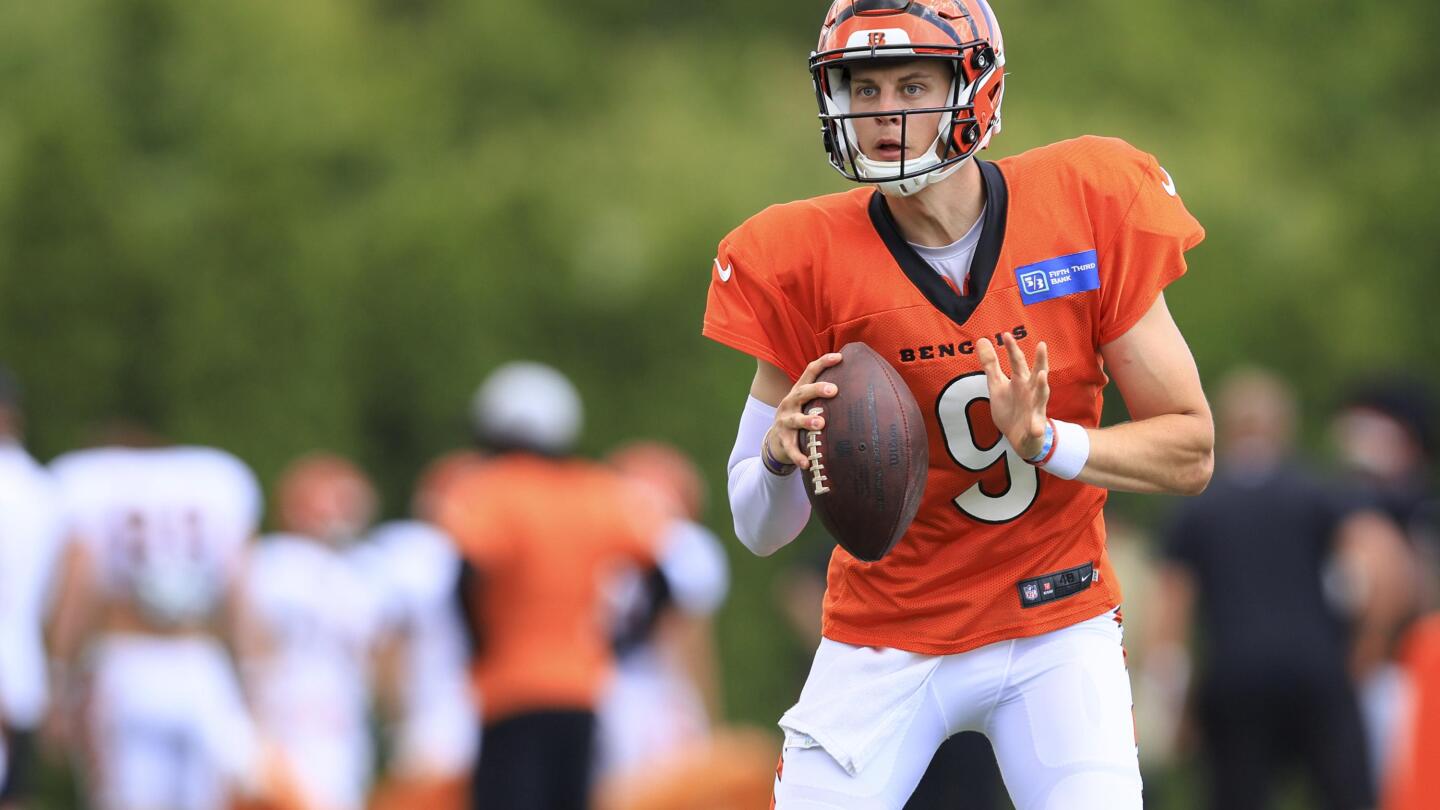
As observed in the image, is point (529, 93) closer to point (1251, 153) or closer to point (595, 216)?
point (595, 216)

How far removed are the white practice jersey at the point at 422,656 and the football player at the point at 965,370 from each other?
6.18 meters

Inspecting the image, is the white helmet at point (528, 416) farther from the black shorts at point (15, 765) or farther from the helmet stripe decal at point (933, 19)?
the helmet stripe decal at point (933, 19)

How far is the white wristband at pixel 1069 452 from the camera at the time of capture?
12.4ft

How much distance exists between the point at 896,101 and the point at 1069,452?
30.0 inches

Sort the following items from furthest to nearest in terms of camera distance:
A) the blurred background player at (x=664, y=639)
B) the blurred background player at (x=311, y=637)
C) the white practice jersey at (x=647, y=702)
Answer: the white practice jersey at (x=647, y=702) < the blurred background player at (x=311, y=637) < the blurred background player at (x=664, y=639)

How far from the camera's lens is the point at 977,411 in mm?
3973

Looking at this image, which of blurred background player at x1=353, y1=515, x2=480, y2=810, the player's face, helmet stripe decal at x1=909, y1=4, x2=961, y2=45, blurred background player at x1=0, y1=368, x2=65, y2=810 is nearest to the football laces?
the player's face

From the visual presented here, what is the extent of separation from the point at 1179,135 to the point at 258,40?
9.13 m

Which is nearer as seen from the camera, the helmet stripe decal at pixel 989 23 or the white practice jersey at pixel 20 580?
the helmet stripe decal at pixel 989 23

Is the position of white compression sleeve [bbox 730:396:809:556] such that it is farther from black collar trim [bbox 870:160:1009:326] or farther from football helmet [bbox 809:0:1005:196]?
football helmet [bbox 809:0:1005:196]

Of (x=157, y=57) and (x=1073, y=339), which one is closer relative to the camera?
(x=1073, y=339)

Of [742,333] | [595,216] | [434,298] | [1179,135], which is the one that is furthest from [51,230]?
[1179,135]

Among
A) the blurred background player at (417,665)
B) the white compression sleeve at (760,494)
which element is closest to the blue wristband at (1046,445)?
the white compression sleeve at (760,494)

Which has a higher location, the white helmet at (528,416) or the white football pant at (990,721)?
the white helmet at (528,416)
